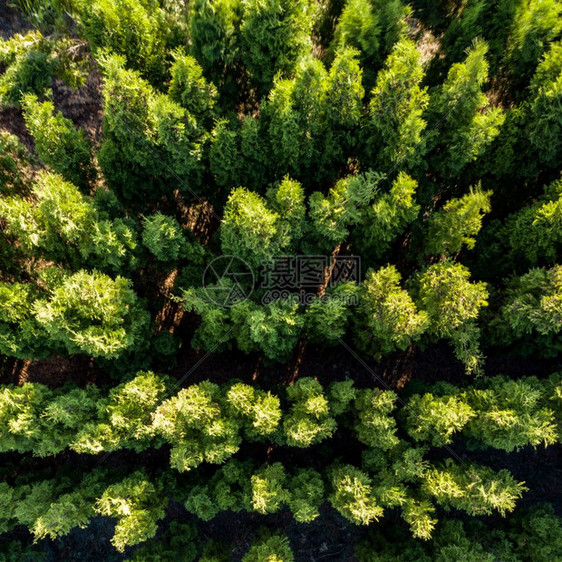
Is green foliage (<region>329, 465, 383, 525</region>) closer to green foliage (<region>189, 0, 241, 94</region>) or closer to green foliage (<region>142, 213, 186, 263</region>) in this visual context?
green foliage (<region>142, 213, 186, 263</region>)

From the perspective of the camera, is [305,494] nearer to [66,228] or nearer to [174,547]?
[174,547]

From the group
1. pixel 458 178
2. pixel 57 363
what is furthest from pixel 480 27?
pixel 57 363

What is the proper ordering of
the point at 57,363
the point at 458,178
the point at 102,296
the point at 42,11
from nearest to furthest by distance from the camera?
the point at 102,296
the point at 458,178
the point at 42,11
the point at 57,363

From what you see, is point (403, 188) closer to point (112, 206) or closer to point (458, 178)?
point (458, 178)

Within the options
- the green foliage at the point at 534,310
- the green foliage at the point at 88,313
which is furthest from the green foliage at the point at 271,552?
the green foliage at the point at 534,310

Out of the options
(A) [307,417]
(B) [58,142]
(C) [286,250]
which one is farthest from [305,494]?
(B) [58,142]
